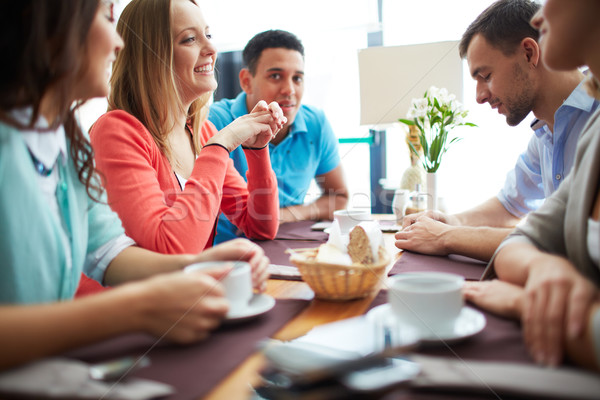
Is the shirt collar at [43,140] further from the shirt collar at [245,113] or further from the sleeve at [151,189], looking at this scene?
the shirt collar at [245,113]

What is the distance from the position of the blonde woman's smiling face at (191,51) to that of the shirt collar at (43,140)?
52cm

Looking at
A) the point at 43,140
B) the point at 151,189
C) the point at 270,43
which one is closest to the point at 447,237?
the point at 151,189

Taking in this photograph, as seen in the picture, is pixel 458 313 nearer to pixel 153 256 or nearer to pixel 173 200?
pixel 153 256

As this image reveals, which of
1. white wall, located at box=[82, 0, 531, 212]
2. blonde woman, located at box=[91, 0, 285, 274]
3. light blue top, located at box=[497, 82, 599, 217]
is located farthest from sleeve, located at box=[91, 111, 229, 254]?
white wall, located at box=[82, 0, 531, 212]

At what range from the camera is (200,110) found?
1.18 metres

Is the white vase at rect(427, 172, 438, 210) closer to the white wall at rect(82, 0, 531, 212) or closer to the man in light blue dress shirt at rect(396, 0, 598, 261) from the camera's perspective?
the man in light blue dress shirt at rect(396, 0, 598, 261)

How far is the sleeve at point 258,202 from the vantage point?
3.54 feet

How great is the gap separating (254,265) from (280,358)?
181 millimetres

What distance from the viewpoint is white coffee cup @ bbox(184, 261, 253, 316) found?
1.48 ft

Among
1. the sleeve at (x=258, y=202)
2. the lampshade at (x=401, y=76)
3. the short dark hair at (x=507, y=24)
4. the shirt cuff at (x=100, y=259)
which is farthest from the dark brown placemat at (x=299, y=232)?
the lampshade at (x=401, y=76)

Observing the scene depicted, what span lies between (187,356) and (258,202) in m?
0.77

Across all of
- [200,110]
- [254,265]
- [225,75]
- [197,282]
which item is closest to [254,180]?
[200,110]

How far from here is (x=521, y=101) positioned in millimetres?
1176

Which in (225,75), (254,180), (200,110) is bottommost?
(254,180)
